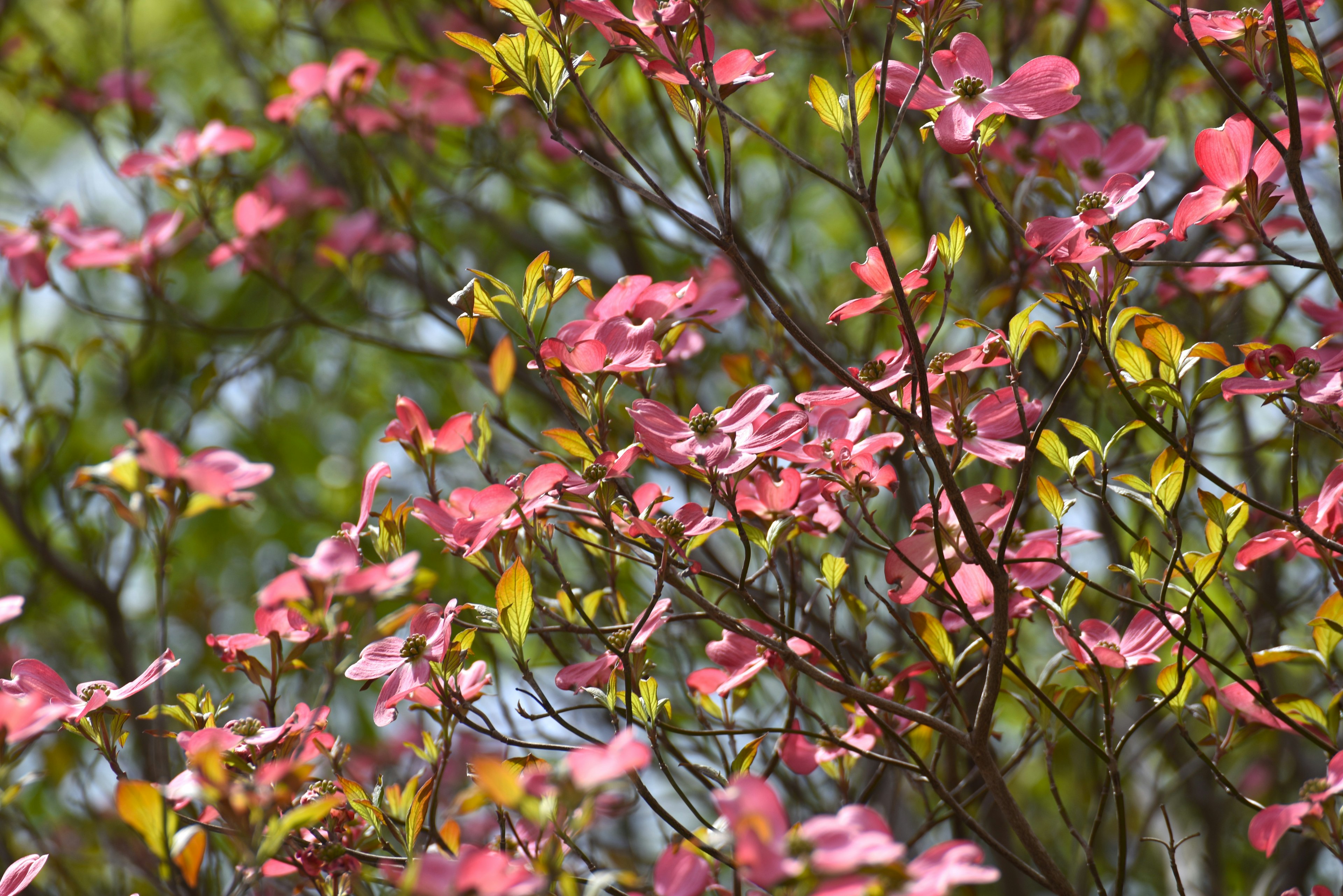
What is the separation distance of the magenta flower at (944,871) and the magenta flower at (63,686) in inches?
29.6

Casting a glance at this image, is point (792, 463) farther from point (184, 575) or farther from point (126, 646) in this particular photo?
point (184, 575)

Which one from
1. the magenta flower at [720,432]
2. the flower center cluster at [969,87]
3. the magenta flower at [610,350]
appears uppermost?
the flower center cluster at [969,87]

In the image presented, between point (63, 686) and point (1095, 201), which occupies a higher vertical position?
point (1095, 201)

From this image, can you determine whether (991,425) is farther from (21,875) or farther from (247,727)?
(21,875)

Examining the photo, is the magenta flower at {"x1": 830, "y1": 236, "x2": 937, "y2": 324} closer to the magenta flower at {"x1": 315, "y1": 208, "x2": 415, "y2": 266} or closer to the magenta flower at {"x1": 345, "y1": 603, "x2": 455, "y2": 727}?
the magenta flower at {"x1": 345, "y1": 603, "x2": 455, "y2": 727}

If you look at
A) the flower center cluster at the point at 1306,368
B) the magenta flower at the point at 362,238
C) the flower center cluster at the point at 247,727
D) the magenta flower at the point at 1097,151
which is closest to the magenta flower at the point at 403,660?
the flower center cluster at the point at 247,727

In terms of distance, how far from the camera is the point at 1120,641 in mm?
1127

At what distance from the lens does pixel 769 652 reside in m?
1.12

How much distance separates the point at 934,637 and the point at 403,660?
0.56 metres

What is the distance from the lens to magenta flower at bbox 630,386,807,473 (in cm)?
99

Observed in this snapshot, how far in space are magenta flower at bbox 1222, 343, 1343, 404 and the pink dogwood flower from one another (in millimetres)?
1803

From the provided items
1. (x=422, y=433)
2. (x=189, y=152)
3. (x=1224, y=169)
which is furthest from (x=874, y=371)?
(x=189, y=152)

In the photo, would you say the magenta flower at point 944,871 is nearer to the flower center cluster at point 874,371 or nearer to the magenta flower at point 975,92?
the flower center cluster at point 874,371

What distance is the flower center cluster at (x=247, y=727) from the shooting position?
1.06m
